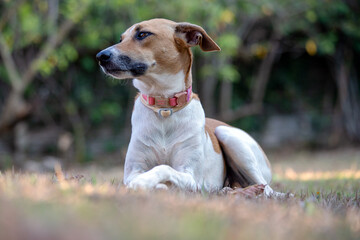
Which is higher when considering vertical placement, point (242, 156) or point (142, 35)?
point (142, 35)

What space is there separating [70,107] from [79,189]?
30.6 feet

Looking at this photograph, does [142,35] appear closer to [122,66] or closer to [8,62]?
[122,66]

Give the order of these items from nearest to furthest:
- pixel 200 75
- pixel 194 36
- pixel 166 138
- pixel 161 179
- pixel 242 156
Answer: pixel 161 179, pixel 166 138, pixel 194 36, pixel 242 156, pixel 200 75

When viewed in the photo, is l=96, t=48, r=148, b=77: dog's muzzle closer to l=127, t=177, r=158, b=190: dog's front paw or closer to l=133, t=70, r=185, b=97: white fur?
l=133, t=70, r=185, b=97: white fur

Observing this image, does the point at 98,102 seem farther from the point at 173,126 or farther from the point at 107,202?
the point at 107,202

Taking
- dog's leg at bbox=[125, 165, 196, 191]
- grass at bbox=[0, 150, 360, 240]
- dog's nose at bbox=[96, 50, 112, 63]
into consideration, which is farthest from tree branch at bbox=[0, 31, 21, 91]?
grass at bbox=[0, 150, 360, 240]

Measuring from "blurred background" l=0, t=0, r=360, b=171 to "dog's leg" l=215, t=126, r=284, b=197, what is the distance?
15.4ft

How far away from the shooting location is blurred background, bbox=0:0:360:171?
893cm

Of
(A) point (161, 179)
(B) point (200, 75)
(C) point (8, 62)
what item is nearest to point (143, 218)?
(A) point (161, 179)

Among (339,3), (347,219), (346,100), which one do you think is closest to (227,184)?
(347,219)

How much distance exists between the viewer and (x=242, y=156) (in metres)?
3.97

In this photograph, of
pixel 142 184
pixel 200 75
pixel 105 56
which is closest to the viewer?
pixel 142 184

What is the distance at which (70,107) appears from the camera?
11242mm

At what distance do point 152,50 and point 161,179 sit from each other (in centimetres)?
116
